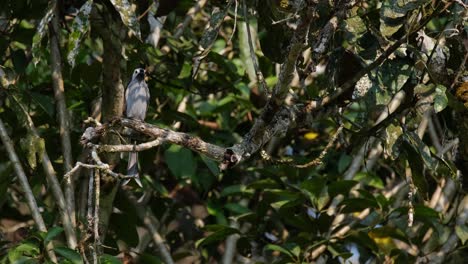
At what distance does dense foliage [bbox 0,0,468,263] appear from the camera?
119 inches

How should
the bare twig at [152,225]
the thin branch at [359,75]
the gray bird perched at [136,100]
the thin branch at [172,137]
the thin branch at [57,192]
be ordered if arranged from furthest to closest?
the bare twig at [152,225], the gray bird perched at [136,100], the thin branch at [57,192], the thin branch at [359,75], the thin branch at [172,137]

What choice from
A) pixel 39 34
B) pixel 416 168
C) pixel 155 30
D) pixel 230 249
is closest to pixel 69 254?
pixel 39 34

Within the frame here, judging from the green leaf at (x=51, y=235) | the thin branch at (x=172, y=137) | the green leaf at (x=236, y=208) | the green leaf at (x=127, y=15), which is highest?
the green leaf at (x=127, y=15)

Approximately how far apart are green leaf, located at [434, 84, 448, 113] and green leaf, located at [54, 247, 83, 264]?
122 centimetres

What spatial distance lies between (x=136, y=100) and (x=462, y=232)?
153cm

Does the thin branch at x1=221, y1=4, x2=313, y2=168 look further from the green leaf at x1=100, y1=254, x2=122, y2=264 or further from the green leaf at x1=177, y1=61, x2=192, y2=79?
the green leaf at x1=177, y1=61, x2=192, y2=79

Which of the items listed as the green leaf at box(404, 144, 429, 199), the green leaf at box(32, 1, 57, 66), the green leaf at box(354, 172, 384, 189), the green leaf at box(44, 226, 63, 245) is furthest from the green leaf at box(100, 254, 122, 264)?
the green leaf at box(354, 172, 384, 189)

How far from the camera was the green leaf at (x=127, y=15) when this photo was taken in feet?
9.68

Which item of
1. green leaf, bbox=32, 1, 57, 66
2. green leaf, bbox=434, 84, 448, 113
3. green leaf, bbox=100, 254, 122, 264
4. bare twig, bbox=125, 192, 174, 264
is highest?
green leaf, bbox=32, 1, 57, 66

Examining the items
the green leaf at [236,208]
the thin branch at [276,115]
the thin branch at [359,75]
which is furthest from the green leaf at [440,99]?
the green leaf at [236,208]

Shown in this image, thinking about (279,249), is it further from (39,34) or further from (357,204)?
(39,34)

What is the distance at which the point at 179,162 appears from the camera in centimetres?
406

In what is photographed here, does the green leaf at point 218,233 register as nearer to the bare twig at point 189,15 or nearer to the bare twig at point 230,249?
the bare twig at point 230,249

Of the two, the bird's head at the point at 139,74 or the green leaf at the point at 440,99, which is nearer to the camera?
the green leaf at the point at 440,99
